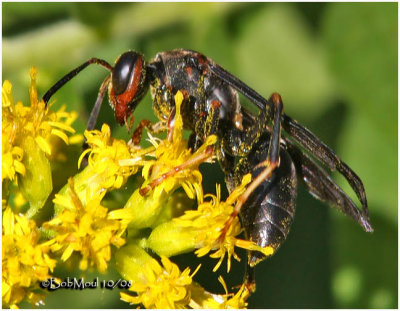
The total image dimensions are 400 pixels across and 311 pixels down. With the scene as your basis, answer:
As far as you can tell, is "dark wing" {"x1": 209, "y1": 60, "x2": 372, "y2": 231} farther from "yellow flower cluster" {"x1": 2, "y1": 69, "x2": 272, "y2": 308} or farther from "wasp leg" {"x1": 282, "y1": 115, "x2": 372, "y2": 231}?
"yellow flower cluster" {"x1": 2, "y1": 69, "x2": 272, "y2": 308}

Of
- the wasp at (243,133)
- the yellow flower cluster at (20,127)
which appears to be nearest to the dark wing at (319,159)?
the wasp at (243,133)

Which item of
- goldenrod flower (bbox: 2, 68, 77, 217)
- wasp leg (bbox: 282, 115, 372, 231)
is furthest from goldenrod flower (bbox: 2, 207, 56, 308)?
wasp leg (bbox: 282, 115, 372, 231)

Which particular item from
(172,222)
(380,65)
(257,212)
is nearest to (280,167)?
(257,212)

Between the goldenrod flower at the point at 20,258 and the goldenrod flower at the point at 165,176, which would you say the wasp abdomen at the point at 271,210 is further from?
the goldenrod flower at the point at 20,258

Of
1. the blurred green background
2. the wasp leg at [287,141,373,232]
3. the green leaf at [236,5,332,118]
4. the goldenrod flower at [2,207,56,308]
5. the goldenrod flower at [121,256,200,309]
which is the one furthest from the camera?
the green leaf at [236,5,332,118]

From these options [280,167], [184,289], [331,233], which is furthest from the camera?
[331,233]

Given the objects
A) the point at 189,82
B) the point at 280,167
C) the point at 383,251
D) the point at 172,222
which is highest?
the point at 189,82

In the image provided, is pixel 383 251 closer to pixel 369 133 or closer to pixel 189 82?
pixel 369 133
